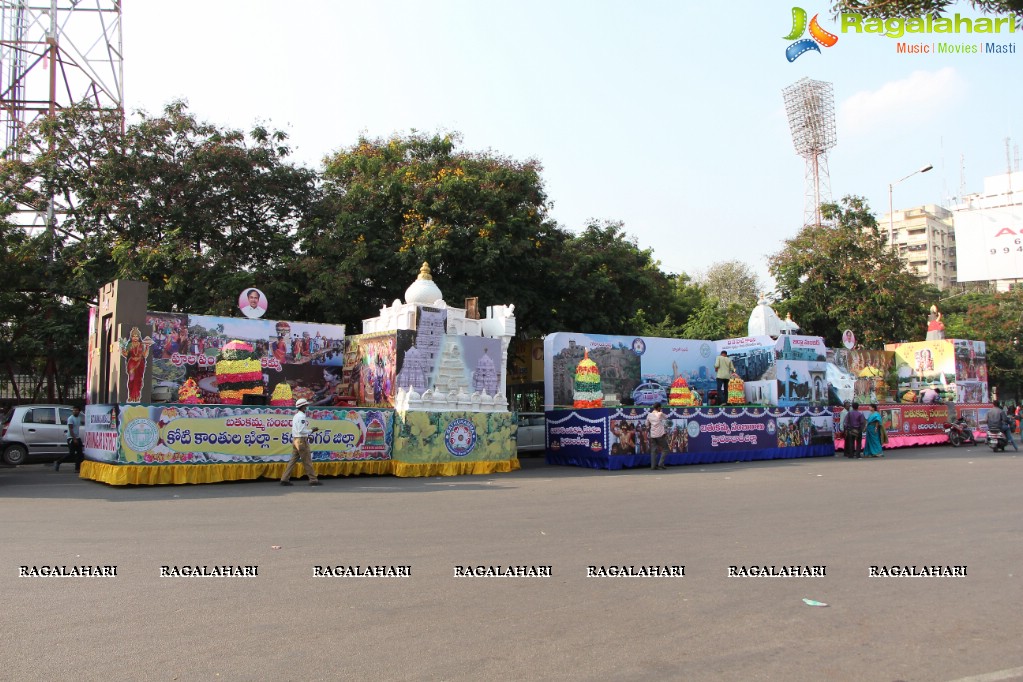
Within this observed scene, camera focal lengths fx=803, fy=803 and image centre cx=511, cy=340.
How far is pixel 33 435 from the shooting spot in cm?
1927

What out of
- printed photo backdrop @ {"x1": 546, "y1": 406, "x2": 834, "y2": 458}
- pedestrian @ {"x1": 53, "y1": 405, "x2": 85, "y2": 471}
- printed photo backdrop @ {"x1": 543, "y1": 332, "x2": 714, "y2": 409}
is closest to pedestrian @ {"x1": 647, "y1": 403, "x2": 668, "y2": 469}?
printed photo backdrop @ {"x1": 546, "y1": 406, "x2": 834, "y2": 458}

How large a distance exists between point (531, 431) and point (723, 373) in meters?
6.49

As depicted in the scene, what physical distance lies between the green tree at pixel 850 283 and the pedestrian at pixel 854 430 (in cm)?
1149

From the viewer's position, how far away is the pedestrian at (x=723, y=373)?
24.9m

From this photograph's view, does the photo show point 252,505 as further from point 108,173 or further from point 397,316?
point 108,173

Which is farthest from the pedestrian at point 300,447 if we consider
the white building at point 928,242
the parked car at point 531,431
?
the white building at point 928,242

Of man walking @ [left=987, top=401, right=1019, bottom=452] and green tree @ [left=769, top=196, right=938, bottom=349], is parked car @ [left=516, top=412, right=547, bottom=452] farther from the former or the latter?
green tree @ [left=769, top=196, right=938, bottom=349]

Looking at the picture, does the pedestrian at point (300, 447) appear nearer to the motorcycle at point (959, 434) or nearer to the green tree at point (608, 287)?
the green tree at point (608, 287)

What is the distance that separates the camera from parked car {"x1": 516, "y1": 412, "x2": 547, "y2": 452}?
2284 cm

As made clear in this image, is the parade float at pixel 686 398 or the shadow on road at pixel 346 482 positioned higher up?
the parade float at pixel 686 398

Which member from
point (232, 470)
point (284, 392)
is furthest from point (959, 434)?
point (232, 470)

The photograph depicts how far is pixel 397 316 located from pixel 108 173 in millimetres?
9722

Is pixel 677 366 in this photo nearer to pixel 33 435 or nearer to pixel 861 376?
pixel 861 376

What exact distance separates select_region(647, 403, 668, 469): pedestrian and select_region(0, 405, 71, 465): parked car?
14.0 meters
